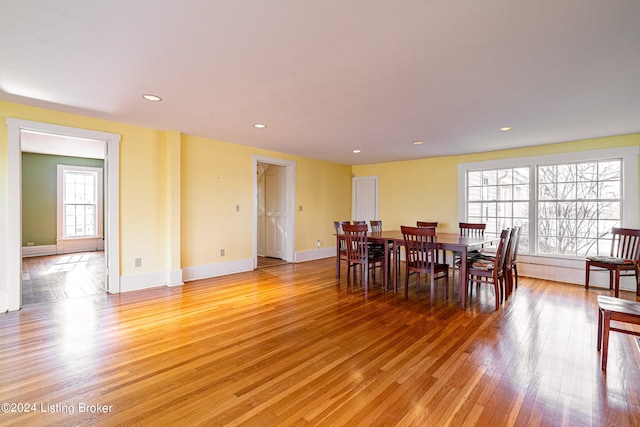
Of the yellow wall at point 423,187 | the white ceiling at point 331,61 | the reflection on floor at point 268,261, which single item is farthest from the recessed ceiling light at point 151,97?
the yellow wall at point 423,187

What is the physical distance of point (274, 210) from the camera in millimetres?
6906

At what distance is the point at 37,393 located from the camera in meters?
1.87

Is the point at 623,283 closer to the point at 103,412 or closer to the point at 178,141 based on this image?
the point at 103,412

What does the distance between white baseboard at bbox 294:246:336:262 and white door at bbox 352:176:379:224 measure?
3.95 feet

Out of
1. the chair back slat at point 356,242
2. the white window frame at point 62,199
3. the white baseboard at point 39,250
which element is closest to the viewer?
the chair back slat at point 356,242

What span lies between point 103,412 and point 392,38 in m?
2.91

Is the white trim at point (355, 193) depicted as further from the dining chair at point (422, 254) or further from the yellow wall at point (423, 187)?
the dining chair at point (422, 254)

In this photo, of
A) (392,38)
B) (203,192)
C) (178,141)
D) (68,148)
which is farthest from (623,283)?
(68,148)

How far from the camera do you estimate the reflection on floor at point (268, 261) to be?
20.5 feet

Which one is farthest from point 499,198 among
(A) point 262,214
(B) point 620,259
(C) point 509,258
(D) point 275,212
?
(A) point 262,214

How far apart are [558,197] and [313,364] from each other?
5.33 m

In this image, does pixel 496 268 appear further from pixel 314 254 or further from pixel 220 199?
pixel 220 199

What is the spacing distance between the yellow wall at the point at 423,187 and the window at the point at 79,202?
7.25 m

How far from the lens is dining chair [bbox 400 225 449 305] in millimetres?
3725
